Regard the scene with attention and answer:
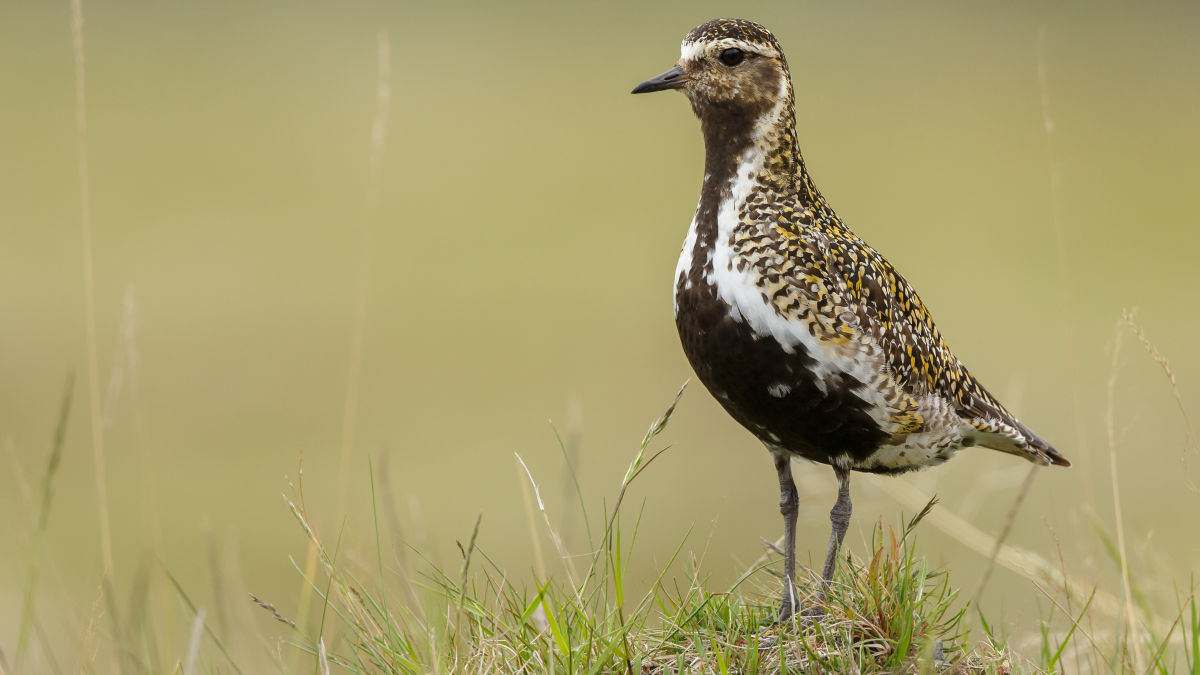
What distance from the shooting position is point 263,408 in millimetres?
21062

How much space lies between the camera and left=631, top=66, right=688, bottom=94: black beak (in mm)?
4508

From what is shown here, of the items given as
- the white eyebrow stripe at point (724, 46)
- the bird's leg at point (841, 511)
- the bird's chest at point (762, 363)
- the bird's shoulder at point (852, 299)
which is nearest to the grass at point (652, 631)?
the bird's leg at point (841, 511)

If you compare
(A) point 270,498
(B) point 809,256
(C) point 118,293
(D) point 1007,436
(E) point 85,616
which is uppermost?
(B) point 809,256

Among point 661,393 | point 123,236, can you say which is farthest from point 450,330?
point 123,236

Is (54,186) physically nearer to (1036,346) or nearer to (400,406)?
(400,406)

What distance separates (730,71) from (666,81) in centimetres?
22

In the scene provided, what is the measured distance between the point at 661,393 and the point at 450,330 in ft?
16.7

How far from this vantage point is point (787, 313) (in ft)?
14.1

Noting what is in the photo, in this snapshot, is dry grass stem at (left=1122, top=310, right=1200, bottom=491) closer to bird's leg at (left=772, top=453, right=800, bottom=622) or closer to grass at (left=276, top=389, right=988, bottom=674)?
grass at (left=276, top=389, right=988, bottom=674)

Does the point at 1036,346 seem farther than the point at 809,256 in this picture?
Yes

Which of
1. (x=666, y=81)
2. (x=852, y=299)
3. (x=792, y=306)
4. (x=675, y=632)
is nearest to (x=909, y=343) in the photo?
(x=852, y=299)

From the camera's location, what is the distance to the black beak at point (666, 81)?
451 centimetres

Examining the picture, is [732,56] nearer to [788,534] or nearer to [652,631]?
[788,534]

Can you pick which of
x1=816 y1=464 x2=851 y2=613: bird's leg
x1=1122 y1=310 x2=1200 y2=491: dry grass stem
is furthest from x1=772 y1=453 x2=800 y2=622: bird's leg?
x1=1122 y1=310 x2=1200 y2=491: dry grass stem
